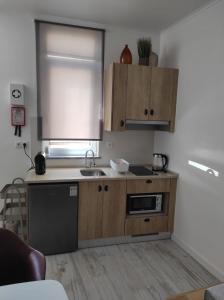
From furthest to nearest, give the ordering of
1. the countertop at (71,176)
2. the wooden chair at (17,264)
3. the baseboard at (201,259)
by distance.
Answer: the countertop at (71,176)
the baseboard at (201,259)
the wooden chair at (17,264)

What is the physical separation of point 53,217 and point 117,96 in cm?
160

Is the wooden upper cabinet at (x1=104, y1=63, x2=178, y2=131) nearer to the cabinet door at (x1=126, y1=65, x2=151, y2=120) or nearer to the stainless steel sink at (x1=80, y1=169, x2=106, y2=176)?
the cabinet door at (x1=126, y1=65, x2=151, y2=120)

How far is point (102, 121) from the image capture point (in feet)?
10.8

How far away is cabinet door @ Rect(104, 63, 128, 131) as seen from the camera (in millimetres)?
2891

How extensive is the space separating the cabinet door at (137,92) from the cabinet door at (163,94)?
0.25 ft

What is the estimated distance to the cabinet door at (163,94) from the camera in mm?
3021

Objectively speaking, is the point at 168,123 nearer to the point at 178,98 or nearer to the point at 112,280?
the point at 178,98

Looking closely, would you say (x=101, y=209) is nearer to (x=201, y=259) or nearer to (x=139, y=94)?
(x=201, y=259)

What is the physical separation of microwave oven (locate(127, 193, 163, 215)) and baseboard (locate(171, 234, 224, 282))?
44 cm

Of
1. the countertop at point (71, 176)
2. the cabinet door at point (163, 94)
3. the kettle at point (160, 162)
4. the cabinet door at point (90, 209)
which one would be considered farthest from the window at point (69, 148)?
the cabinet door at point (163, 94)

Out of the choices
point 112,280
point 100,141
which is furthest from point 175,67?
point 112,280

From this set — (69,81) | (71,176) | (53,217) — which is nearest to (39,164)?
(71,176)

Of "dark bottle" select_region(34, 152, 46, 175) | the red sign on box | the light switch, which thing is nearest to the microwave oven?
"dark bottle" select_region(34, 152, 46, 175)

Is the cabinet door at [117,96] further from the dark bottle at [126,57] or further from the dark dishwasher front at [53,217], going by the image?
the dark dishwasher front at [53,217]
